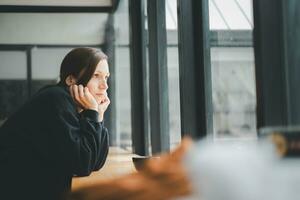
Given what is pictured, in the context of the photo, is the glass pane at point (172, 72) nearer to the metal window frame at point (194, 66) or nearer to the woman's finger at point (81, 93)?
the metal window frame at point (194, 66)

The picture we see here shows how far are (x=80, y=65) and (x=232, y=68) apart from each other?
3.86ft

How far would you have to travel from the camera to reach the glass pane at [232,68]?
1515 millimetres

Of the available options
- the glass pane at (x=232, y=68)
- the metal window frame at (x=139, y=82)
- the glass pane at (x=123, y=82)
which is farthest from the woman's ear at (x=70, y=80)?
the glass pane at (x=123, y=82)

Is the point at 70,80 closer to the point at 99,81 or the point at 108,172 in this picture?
the point at 99,81

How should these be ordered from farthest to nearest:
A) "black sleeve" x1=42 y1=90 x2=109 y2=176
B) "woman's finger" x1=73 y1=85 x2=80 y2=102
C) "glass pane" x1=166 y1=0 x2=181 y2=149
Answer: "glass pane" x1=166 y1=0 x2=181 y2=149, "woman's finger" x1=73 y1=85 x2=80 y2=102, "black sleeve" x1=42 y1=90 x2=109 y2=176

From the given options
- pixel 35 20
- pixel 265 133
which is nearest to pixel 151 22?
pixel 35 20

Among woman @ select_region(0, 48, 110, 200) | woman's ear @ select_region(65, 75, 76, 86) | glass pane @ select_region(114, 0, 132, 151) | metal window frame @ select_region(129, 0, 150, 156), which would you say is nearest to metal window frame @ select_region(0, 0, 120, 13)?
glass pane @ select_region(114, 0, 132, 151)

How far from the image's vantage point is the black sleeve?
93.0 inches

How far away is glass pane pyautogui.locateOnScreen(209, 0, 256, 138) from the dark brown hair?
A: 2.80 feet

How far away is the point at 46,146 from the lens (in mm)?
2414

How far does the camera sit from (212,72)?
221 cm

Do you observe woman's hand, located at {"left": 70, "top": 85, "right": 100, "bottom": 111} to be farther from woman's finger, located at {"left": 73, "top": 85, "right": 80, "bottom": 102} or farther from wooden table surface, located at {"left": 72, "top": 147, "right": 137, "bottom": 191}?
wooden table surface, located at {"left": 72, "top": 147, "right": 137, "bottom": 191}

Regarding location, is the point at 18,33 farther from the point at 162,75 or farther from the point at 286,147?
the point at 286,147

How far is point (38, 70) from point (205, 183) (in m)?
4.17
